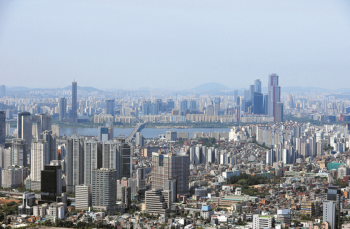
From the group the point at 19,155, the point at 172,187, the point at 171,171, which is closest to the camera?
the point at 172,187

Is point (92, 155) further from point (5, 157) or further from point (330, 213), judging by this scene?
point (330, 213)

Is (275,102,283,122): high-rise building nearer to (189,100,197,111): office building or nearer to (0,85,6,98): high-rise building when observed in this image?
(189,100,197,111): office building

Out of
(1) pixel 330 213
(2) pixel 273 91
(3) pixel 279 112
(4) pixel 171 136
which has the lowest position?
(1) pixel 330 213

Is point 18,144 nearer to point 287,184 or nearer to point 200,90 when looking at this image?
point 287,184

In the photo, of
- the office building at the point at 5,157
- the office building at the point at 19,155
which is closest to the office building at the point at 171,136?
the office building at the point at 19,155

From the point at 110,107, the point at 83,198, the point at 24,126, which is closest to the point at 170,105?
the point at 110,107

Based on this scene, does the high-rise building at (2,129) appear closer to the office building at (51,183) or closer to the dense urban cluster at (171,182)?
the dense urban cluster at (171,182)

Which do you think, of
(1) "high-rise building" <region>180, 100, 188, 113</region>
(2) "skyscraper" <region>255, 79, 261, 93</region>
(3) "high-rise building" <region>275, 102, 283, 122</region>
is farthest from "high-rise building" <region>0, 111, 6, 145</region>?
(2) "skyscraper" <region>255, 79, 261, 93</region>
